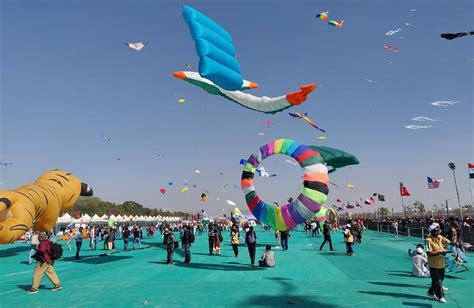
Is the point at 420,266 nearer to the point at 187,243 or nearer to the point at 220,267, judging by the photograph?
the point at 220,267

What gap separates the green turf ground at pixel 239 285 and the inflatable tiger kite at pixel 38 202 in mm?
1871

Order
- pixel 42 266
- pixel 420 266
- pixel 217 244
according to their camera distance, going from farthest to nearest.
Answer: pixel 217 244 → pixel 420 266 → pixel 42 266

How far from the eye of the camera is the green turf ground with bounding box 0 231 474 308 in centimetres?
865

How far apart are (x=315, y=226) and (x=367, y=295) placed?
2545 cm

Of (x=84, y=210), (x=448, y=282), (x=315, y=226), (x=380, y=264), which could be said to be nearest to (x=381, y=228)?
(x=315, y=226)

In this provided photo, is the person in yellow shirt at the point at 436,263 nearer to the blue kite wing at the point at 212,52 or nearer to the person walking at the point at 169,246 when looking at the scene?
the blue kite wing at the point at 212,52

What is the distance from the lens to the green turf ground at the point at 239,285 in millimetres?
8648

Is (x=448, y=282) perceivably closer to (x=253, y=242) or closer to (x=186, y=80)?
(x=253, y=242)

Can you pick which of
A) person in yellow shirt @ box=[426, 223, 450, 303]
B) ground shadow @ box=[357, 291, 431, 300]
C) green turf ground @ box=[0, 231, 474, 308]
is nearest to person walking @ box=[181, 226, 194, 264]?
green turf ground @ box=[0, 231, 474, 308]

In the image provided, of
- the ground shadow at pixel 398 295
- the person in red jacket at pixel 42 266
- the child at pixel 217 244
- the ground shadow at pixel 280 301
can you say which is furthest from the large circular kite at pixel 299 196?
the person in red jacket at pixel 42 266

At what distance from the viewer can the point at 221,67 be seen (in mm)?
10039

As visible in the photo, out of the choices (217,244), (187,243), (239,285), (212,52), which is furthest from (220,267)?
(212,52)

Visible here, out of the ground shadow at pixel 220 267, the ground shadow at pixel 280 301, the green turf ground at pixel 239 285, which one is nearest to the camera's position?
the ground shadow at pixel 280 301

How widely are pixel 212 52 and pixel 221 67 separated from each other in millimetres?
465
